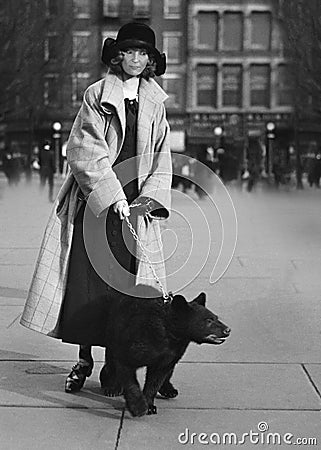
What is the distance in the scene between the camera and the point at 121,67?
485 cm

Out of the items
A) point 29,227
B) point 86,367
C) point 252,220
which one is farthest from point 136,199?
point 252,220

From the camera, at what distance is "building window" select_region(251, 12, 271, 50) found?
5831 cm

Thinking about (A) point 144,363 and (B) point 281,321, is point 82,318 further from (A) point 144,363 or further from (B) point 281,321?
(B) point 281,321

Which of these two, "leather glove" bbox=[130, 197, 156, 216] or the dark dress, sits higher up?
"leather glove" bbox=[130, 197, 156, 216]

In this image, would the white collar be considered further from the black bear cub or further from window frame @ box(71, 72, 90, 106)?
window frame @ box(71, 72, 90, 106)

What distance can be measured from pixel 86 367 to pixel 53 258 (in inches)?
25.3

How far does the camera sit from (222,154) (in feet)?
113

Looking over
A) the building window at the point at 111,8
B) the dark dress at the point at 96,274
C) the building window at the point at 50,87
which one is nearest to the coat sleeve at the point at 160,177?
the dark dress at the point at 96,274

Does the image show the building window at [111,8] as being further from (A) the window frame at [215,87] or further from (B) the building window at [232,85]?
(B) the building window at [232,85]

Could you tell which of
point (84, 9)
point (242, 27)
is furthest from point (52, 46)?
point (242, 27)

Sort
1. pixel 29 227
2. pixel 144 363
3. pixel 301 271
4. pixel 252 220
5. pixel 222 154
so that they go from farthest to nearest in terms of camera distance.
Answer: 1. pixel 222 154
2. pixel 252 220
3. pixel 29 227
4. pixel 301 271
5. pixel 144 363

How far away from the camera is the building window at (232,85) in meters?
59.7

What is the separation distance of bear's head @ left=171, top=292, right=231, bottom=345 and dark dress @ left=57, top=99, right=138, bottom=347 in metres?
0.49

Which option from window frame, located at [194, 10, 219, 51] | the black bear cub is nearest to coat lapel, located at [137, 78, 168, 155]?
the black bear cub
